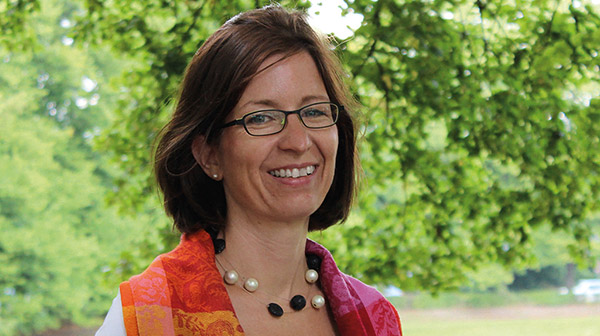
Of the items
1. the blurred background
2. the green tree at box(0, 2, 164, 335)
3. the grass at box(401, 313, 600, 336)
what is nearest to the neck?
the blurred background

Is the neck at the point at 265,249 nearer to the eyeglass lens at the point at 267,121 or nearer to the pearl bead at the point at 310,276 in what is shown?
the pearl bead at the point at 310,276

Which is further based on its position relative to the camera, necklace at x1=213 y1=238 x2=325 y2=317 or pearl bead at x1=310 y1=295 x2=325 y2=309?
pearl bead at x1=310 y1=295 x2=325 y2=309

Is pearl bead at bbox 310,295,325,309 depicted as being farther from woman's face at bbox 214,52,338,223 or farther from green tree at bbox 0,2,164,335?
green tree at bbox 0,2,164,335

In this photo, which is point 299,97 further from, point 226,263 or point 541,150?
→ point 541,150

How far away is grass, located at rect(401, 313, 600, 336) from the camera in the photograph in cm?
2330

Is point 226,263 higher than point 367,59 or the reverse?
the reverse

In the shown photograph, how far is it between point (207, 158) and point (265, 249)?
248mm

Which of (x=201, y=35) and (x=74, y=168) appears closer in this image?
(x=201, y=35)

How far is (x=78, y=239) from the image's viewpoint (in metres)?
16.5

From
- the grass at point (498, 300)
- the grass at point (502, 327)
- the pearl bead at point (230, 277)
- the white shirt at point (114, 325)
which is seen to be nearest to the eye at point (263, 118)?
the pearl bead at point (230, 277)

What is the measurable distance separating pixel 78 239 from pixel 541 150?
560 inches

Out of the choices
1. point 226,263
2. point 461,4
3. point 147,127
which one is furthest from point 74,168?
point 226,263

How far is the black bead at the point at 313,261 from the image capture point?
6.15ft

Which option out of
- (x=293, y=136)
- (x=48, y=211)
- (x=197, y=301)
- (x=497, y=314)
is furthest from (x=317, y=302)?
(x=497, y=314)
